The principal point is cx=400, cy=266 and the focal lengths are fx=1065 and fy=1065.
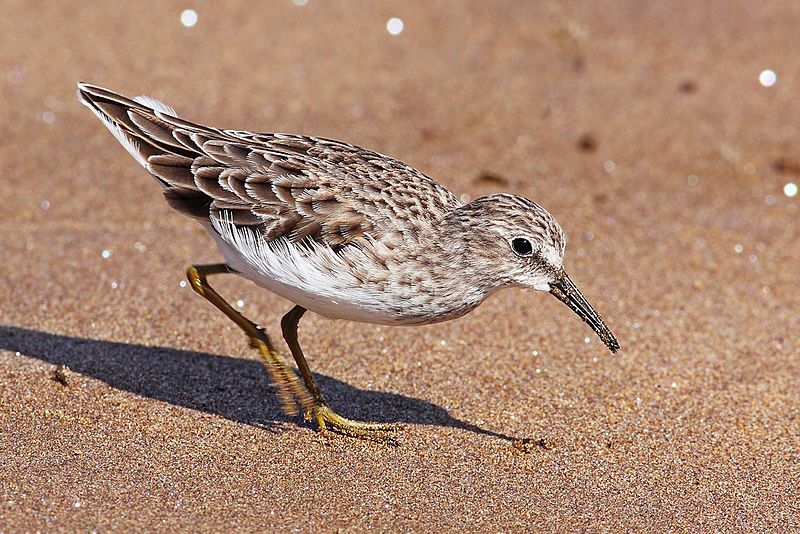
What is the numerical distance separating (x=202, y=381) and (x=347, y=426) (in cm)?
95

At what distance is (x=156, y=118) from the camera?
18.5ft

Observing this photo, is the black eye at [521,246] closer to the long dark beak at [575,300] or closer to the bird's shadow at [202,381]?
the long dark beak at [575,300]

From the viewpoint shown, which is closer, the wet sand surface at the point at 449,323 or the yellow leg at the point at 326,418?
the wet sand surface at the point at 449,323

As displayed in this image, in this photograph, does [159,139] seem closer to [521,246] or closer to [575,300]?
[521,246]

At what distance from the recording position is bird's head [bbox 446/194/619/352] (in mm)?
5258

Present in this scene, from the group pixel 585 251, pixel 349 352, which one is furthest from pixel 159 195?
pixel 585 251

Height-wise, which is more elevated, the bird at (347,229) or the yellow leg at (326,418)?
the bird at (347,229)

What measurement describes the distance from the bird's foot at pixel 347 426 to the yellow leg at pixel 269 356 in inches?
2.7

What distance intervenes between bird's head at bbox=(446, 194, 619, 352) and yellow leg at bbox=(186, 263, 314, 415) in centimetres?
119

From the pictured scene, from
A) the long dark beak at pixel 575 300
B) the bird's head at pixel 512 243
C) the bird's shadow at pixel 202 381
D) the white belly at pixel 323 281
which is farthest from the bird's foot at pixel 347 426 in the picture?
the long dark beak at pixel 575 300

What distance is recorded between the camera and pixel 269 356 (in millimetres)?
5695

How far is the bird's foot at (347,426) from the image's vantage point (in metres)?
5.55

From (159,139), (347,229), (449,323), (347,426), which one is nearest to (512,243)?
(347,229)

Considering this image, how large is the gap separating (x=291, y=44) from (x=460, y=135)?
2.27 m
